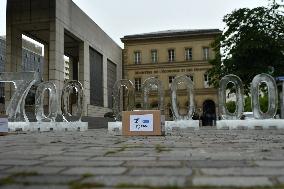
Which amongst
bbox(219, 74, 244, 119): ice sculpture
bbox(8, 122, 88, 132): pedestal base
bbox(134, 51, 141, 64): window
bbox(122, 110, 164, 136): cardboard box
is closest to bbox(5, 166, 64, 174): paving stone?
bbox(122, 110, 164, 136): cardboard box

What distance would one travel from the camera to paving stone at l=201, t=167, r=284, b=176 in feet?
14.3

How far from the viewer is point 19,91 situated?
2081cm

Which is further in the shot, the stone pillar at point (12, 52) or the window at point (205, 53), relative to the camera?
the window at point (205, 53)

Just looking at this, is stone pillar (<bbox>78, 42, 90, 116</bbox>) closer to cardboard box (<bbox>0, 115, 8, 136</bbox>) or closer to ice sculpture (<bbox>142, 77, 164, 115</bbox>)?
ice sculpture (<bbox>142, 77, 164, 115</bbox>)

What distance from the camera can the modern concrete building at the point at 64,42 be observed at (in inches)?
1364

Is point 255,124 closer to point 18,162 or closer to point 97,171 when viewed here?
point 18,162

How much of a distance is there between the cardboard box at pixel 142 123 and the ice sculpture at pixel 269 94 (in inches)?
301

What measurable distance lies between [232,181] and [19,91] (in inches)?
726

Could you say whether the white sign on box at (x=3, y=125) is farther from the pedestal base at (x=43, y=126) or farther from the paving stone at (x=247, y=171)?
the paving stone at (x=247, y=171)

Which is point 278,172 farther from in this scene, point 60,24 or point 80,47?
point 80,47

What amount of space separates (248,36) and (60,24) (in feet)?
52.8

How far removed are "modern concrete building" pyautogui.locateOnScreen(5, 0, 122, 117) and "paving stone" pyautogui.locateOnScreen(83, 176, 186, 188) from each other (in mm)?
30920

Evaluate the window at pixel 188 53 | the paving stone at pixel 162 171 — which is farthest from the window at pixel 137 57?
the paving stone at pixel 162 171

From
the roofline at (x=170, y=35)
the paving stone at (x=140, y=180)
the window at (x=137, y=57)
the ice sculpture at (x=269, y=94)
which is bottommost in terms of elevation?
the paving stone at (x=140, y=180)
